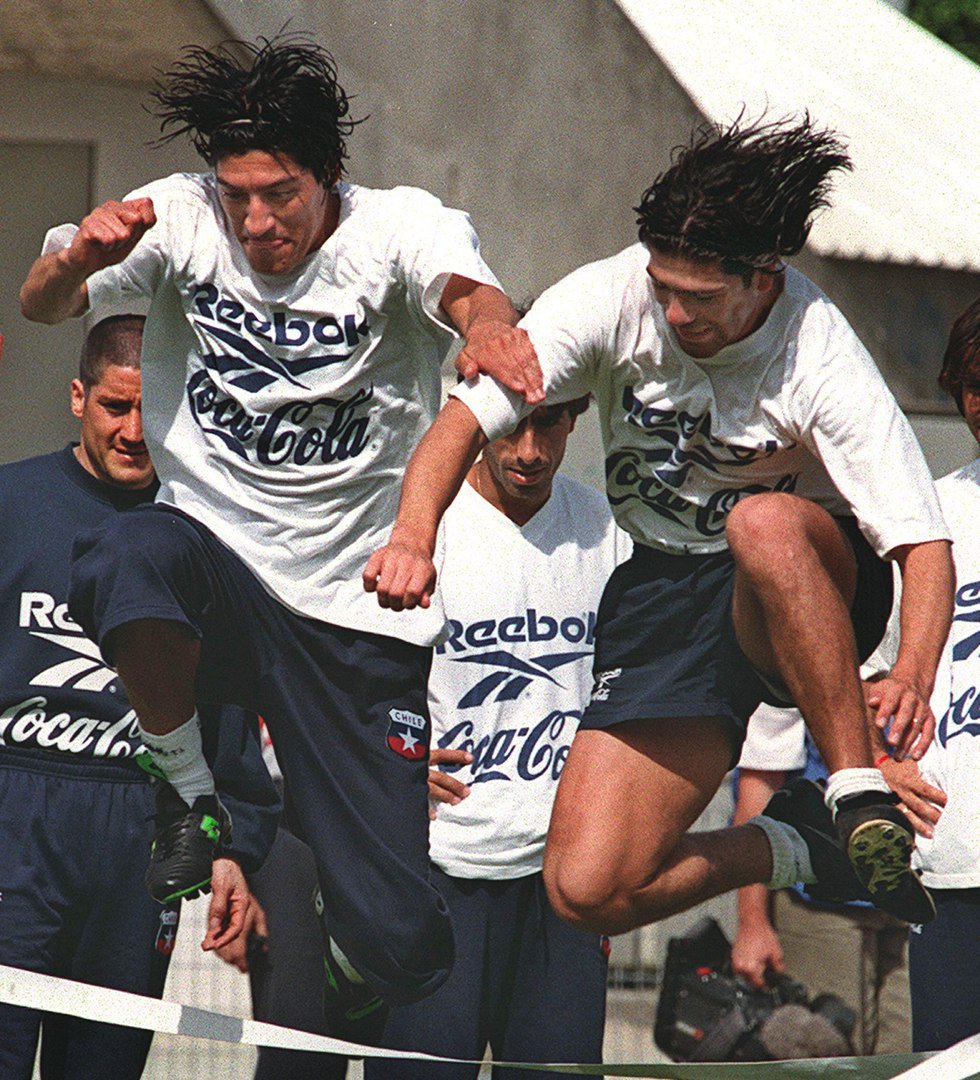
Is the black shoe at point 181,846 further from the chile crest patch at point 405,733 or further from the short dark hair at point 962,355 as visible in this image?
the short dark hair at point 962,355

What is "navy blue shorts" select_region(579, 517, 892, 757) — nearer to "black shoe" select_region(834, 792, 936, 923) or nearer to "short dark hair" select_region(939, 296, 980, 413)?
"black shoe" select_region(834, 792, 936, 923)

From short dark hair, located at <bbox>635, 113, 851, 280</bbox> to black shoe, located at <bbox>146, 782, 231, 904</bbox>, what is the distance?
1.32m

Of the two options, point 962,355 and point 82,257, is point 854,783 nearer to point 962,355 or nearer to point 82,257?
point 962,355

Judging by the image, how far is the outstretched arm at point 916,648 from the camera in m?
2.98

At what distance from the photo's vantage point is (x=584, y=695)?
387 cm

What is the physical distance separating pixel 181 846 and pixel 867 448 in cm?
142

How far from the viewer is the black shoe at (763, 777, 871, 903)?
144 inches

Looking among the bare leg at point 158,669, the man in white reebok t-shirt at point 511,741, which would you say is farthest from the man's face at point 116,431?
the man in white reebok t-shirt at point 511,741

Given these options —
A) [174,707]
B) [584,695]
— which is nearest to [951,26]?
[584,695]

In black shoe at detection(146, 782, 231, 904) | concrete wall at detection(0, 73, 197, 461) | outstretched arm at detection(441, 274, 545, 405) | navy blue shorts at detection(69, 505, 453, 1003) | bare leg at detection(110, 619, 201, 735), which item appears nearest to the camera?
outstretched arm at detection(441, 274, 545, 405)

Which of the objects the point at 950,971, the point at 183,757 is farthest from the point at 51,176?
the point at 950,971

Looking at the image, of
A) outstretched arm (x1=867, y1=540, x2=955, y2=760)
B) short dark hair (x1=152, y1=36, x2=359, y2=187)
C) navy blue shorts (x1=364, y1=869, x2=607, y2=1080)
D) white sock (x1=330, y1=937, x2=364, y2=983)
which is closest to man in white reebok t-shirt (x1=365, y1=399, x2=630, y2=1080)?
navy blue shorts (x1=364, y1=869, x2=607, y2=1080)

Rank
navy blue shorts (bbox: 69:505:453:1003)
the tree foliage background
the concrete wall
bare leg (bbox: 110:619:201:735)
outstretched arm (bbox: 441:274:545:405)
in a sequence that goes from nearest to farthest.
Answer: outstretched arm (bbox: 441:274:545:405) < bare leg (bbox: 110:619:201:735) < navy blue shorts (bbox: 69:505:453:1003) < the concrete wall < the tree foliage background

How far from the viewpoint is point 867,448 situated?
321 cm
